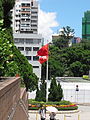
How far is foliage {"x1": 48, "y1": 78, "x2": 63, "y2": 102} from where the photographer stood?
2767 centimetres

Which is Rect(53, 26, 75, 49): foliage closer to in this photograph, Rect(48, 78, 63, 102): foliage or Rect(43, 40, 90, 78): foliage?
Rect(43, 40, 90, 78): foliage

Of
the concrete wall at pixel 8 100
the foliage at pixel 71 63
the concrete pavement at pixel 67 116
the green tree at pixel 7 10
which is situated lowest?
the foliage at pixel 71 63

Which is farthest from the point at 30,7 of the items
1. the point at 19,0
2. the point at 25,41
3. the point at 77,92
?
the point at 77,92

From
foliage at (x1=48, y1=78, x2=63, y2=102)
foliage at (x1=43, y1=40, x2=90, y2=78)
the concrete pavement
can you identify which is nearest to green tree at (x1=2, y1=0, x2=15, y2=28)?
the concrete pavement

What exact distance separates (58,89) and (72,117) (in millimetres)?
4345

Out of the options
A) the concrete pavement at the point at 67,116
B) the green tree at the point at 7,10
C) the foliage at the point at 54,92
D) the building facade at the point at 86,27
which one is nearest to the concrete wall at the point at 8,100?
the green tree at the point at 7,10

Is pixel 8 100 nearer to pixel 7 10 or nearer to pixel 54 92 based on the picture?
pixel 7 10

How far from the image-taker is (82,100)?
35.8 meters

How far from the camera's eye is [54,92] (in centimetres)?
2772

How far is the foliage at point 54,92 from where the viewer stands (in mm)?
27672

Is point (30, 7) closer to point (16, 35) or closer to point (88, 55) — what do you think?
point (88, 55)

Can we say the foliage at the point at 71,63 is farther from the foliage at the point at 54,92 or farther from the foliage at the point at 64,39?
the foliage at the point at 54,92

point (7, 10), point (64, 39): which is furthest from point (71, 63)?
point (7, 10)

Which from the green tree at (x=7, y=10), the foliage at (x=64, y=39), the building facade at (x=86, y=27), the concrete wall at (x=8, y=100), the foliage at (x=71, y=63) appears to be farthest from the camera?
the building facade at (x=86, y=27)
